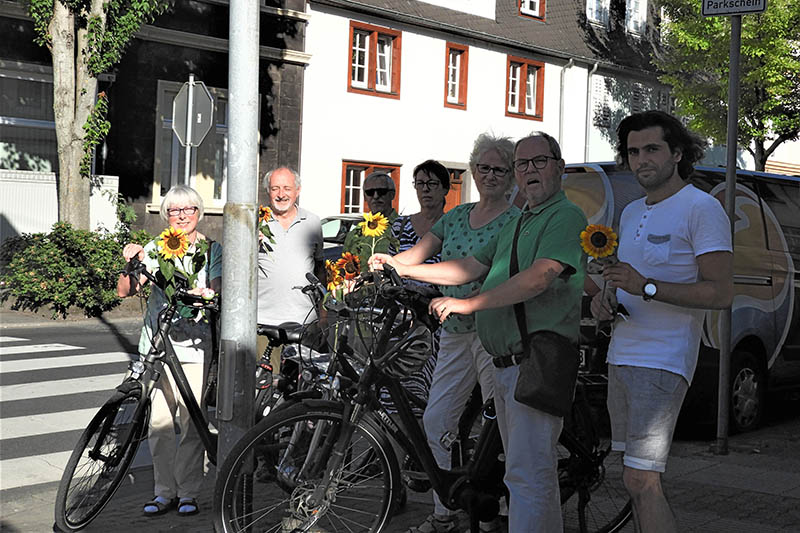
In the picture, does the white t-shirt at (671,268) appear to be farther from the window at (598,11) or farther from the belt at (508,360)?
the window at (598,11)

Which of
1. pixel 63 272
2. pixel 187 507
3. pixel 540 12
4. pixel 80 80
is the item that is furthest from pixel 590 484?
pixel 540 12

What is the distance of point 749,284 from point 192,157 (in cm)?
1583

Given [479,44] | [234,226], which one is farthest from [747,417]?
[479,44]

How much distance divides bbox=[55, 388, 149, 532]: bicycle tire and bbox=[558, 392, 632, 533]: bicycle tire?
2.24 metres

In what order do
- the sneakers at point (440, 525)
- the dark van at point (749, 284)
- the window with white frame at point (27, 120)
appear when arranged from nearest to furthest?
1. the sneakers at point (440, 525)
2. the dark van at point (749, 284)
3. the window with white frame at point (27, 120)

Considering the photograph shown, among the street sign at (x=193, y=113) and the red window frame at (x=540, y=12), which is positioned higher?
the red window frame at (x=540, y=12)

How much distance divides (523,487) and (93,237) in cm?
1323

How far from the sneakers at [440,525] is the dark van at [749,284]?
2.51 metres

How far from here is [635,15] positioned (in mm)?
33875

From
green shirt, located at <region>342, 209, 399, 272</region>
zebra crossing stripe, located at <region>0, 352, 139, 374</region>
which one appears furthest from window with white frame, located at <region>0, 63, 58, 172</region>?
green shirt, located at <region>342, 209, 399, 272</region>

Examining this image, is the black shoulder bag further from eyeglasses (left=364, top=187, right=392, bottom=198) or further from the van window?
the van window

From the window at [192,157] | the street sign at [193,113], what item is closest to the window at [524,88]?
the window at [192,157]

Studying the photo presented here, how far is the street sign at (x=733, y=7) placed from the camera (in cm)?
759

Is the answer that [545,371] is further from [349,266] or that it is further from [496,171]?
[496,171]
